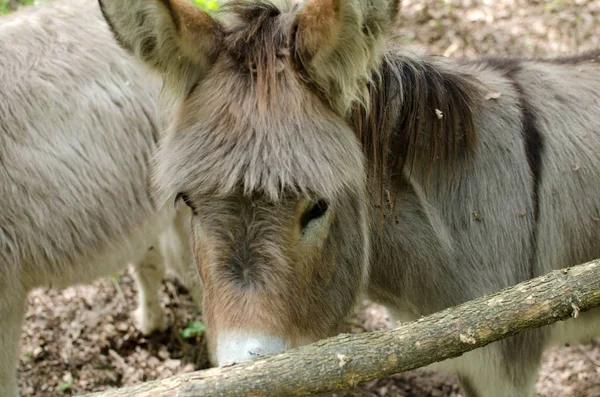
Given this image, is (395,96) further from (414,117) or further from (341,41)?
Answer: (341,41)

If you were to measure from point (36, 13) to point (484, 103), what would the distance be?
2.70 meters

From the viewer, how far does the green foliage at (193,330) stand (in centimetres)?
472

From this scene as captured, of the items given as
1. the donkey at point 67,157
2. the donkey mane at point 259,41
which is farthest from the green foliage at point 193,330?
the donkey mane at point 259,41

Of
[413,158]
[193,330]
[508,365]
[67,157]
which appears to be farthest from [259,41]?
[193,330]

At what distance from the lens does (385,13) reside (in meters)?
2.04

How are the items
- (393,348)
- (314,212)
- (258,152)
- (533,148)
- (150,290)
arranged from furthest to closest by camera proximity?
(150,290)
(533,148)
(314,212)
(258,152)
(393,348)

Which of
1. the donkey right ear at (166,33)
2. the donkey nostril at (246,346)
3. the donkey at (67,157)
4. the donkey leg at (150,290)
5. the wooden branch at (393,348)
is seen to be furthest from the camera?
the donkey leg at (150,290)

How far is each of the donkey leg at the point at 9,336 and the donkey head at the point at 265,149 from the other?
4.97 feet

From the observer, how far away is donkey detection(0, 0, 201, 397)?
3320 millimetres

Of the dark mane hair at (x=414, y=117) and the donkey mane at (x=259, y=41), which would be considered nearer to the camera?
the donkey mane at (x=259, y=41)

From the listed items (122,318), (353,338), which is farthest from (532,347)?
(122,318)

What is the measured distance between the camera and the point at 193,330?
15.5 ft

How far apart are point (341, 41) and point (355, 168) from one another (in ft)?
1.49

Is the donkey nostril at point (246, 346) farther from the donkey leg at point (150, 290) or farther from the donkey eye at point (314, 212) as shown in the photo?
the donkey leg at point (150, 290)
